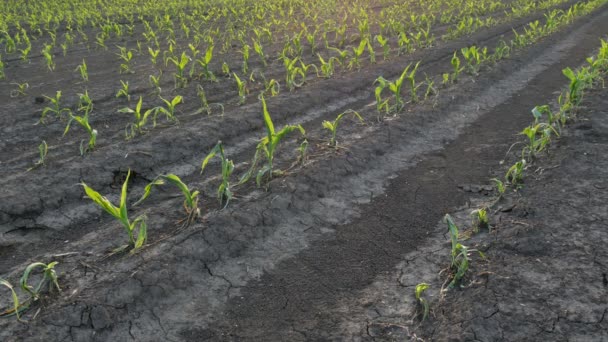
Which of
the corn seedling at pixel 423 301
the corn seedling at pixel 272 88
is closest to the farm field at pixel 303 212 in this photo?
the corn seedling at pixel 423 301

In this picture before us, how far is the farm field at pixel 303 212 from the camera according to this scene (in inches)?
101

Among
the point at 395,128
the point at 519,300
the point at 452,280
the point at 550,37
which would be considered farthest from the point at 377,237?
the point at 550,37

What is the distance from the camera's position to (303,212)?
12.0ft

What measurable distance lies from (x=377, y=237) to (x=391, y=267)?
37 centimetres

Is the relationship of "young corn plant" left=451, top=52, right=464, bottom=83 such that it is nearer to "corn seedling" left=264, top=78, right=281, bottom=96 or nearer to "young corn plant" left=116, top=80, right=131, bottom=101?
"corn seedling" left=264, top=78, right=281, bottom=96

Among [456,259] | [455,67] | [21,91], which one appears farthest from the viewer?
[455,67]

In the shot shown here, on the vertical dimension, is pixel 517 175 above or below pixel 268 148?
below

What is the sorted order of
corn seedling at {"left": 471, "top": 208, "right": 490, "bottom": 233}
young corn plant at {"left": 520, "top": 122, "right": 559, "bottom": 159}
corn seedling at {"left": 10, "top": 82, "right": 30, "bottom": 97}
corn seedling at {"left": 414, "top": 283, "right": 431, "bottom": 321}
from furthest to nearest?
corn seedling at {"left": 10, "top": 82, "right": 30, "bottom": 97}, young corn plant at {"left": 520, "top": 122, "right": 559, "bottom": 159}, corn seedling at {"left": 471, "top": 208, "right": 490, "bottom": 233}, corn seedling at {"left": 414, "top": 283, "right": 431, "bottom": 321}

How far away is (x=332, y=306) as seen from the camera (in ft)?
9.02

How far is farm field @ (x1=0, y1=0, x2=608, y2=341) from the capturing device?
2562 millimetres

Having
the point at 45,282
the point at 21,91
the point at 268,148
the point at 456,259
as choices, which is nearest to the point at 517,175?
the point at 456,259

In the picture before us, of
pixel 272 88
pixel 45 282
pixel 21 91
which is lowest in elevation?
pixel 21 91

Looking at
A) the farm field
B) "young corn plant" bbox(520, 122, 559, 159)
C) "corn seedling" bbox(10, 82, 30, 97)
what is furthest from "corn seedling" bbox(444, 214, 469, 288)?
"corn seedling" bbox(10, 82, 30, 97)

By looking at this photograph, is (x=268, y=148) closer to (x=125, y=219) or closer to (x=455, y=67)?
(x=125, y=219)
